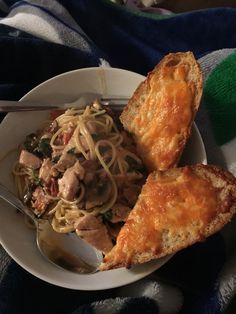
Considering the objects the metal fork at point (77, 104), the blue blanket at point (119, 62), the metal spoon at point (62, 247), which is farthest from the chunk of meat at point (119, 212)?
the metal fork at point (77, 104)

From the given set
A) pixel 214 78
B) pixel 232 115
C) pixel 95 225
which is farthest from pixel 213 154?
pixel 95 225

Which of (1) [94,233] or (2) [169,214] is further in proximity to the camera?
(1) [94,233]

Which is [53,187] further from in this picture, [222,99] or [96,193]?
[222,99]

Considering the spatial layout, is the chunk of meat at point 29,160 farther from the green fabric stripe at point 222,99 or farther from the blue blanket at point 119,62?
the green fabric stripe at point 222,99

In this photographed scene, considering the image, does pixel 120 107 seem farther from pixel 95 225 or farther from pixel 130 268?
pixel 130 268

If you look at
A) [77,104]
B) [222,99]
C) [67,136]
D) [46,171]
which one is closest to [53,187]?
[46,171]

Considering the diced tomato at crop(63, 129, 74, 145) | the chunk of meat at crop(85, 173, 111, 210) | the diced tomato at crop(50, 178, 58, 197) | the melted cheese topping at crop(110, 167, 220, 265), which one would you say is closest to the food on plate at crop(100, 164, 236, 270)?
the melted cheese topping at crop(110, 167, 220, 265)
